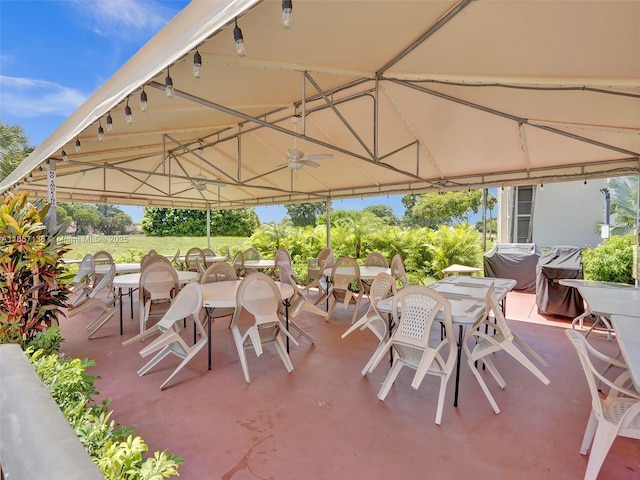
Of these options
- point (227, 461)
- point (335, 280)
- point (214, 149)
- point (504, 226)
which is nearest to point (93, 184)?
point (214, 149)

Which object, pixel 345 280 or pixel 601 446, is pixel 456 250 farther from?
pixel 601 446

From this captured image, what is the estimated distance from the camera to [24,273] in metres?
2.98

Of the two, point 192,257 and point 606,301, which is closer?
point 606,301

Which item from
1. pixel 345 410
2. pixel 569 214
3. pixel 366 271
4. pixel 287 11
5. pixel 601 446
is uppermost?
pixel 287 11

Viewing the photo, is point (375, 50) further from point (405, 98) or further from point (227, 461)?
point (227, 461)

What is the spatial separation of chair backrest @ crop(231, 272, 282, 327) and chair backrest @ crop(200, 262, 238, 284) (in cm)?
137

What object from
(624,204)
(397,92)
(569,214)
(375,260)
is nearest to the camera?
(397,92)

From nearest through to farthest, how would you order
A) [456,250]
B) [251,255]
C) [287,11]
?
1. [287,11]
2. [251,255]
3. [456,250]

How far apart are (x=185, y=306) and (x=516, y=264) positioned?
24.2ft

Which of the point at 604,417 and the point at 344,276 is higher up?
the point at 344,276

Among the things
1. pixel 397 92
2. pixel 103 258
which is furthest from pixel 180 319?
pixel 103 258

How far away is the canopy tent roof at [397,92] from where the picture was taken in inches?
85.0

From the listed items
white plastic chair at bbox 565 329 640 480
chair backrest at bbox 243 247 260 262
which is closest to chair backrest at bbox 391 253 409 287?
white plastic chair at bbox 565 329 640 480

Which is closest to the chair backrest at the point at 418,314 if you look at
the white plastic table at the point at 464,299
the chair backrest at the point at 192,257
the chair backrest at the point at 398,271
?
the white plastic table at the point at 464,299
